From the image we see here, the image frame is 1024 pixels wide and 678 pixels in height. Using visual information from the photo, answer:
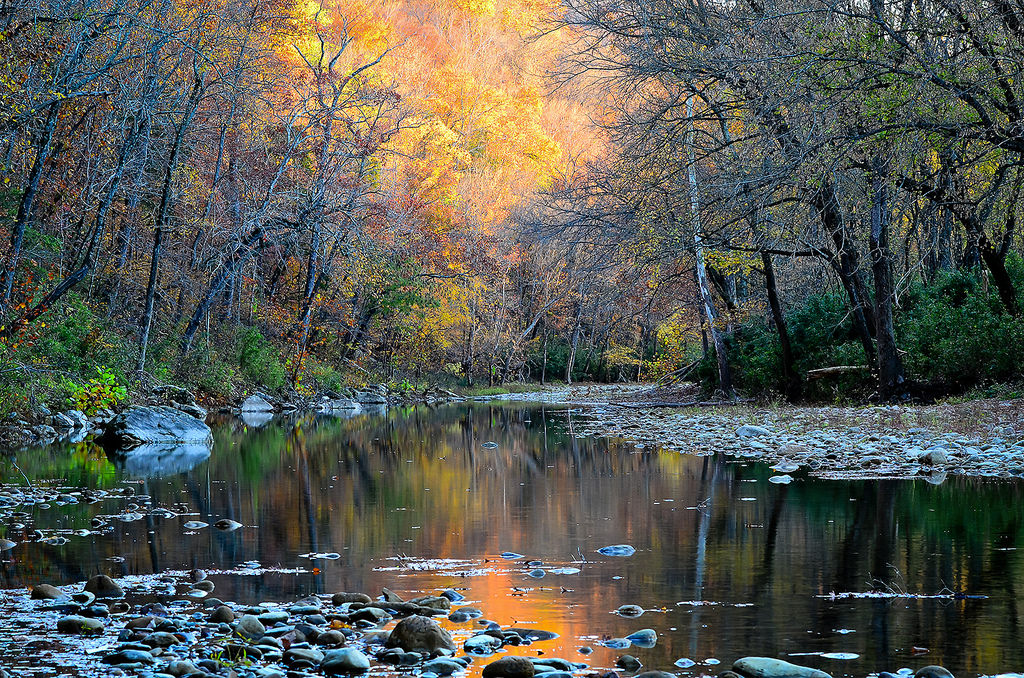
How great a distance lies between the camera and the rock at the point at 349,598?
17.4 ft

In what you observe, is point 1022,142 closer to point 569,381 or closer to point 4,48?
point 4,48

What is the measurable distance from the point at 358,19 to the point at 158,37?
23204 millimetres

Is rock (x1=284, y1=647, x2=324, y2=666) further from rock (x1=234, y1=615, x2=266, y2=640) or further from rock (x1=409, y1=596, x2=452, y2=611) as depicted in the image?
rock (x1=409, y1=596, x2=452, y2=611)

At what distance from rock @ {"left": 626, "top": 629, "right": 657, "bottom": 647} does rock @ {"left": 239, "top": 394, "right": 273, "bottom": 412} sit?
2145cm

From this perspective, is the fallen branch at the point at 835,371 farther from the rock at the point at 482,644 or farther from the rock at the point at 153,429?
the rock at the point at 482,644

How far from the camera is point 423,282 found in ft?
107

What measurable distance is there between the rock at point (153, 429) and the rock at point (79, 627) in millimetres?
11256

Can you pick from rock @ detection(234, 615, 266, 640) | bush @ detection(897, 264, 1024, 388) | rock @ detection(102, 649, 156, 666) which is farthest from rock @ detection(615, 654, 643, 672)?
bush @ detection(897, 264, 1024, 388)

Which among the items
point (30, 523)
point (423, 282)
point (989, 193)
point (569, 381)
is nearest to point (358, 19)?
point (423, 282)

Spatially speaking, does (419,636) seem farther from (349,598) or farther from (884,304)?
(884,304)

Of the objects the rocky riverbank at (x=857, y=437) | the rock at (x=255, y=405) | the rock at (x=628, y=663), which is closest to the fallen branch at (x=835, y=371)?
the rocky riverbank at (x=857, y=437)

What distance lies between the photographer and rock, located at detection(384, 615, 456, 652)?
4.43 metres

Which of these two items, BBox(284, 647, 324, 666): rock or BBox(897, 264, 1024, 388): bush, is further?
BBox(897, 264, 1024, 388): bush

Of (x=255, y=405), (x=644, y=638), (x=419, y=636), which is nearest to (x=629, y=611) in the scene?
(x=644, y=638)
